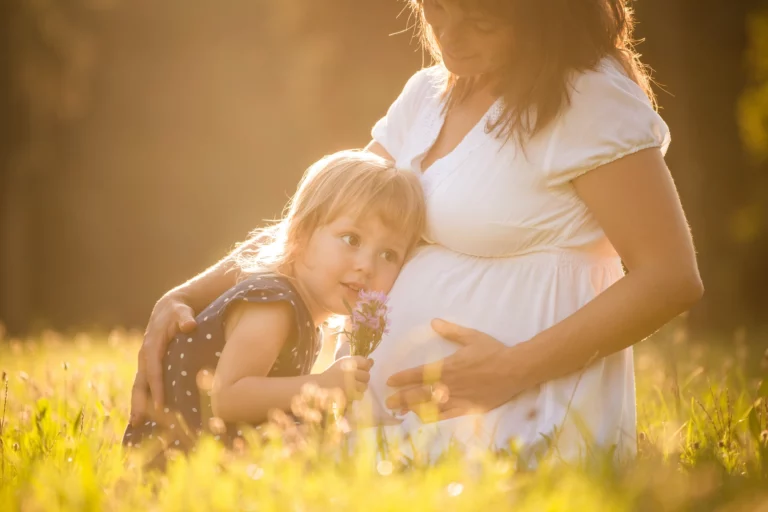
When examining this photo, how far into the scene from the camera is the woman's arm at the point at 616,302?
2.39 meters

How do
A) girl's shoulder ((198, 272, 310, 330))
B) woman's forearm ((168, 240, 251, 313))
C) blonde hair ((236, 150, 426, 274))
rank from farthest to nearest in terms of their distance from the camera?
woman's forearm ((168, 240, 251, 313)), blonde hair ((236, 150, 426, 274)), girl's shoulder ((198, 272, 310, 330))

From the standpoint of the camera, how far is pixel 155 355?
282 cm

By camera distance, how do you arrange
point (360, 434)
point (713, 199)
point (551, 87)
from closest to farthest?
point (360, 434), point (551, 87), point (713, 199)

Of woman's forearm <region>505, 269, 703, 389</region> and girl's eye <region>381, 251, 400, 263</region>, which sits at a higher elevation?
girl's eye <region>381, 251, 400, 263</region>

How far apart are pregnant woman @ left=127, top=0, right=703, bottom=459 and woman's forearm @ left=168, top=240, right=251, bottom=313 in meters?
0.21

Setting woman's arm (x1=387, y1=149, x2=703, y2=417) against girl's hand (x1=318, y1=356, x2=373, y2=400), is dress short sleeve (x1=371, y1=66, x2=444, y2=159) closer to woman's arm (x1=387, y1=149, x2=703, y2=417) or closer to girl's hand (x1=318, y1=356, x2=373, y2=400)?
woman's arm (x1=387, y1=149, x2=703, y2=417)

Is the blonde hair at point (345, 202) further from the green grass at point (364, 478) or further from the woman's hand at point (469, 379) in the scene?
the green grass at point (364, 478)

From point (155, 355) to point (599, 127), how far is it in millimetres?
1611

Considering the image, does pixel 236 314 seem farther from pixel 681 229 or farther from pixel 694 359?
pixel 694 359

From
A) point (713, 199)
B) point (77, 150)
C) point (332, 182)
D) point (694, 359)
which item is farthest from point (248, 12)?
point (332, 182)

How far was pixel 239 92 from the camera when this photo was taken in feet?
70.9

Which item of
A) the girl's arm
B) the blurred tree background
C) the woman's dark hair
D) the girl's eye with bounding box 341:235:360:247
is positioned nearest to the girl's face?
the girl's eye with bounding box 341:235:360:247

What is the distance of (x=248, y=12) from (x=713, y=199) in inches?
551

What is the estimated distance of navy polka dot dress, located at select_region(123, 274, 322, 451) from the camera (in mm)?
2705
